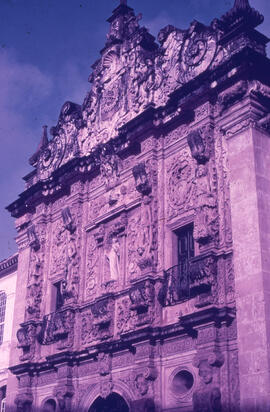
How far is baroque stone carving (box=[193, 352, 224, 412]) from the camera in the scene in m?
12.0

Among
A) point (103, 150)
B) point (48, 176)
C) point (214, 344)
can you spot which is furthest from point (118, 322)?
point (48, 176)

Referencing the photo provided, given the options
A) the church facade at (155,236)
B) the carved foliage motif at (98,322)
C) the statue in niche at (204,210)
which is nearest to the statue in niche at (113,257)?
the church facade at (155,236)

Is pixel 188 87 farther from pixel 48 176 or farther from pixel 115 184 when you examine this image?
pixel 48 176

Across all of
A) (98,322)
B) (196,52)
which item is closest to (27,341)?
(98,322)

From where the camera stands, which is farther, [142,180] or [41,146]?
[41,146]

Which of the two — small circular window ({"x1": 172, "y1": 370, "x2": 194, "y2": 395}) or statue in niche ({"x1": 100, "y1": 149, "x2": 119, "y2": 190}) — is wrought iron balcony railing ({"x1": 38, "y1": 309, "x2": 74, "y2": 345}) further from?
small circular window ({"x1": 172, "y1": 370, "x2": 194, "y2": 395})

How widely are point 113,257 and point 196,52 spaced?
5.53 m

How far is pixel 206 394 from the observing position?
12.2 m

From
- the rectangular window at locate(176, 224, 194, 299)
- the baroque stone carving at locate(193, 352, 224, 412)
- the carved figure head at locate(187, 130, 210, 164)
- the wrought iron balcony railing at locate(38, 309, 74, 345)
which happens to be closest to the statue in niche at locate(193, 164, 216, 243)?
the carved figure head at locate(187, 130, 210, 164)

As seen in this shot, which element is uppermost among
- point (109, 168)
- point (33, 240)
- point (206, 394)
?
point (109, 168)

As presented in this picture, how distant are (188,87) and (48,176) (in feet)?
21.7

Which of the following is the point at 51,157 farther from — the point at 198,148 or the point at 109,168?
the point at 198,148

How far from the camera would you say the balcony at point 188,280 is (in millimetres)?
13094

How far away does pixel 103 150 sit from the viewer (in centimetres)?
1772
